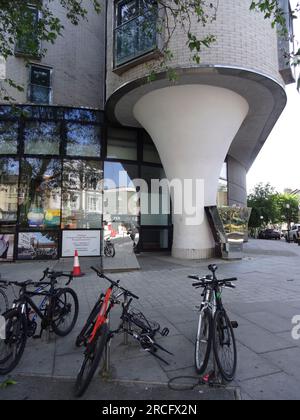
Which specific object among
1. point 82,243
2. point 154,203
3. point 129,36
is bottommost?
point 82,243

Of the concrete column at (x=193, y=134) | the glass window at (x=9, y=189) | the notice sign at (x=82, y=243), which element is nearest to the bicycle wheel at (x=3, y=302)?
the notice sign at (x=82, y=243)

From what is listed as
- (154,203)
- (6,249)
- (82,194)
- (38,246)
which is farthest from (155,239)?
(6,249)

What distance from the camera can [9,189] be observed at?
12531 mm

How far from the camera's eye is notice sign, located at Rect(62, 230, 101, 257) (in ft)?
42.1

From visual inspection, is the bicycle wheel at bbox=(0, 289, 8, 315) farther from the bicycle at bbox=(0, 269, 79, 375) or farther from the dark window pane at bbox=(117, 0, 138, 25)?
the dark window pane at bbox=(117, 0, 138, 25)

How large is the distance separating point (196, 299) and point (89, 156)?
894cm

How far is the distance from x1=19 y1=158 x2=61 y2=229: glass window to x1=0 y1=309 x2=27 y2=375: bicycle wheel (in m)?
9.42

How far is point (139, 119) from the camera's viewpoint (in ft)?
41.6

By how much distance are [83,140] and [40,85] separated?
3391 millimetres

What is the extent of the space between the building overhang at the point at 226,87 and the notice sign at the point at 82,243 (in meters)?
5.00

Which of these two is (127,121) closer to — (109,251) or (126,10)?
(126,10)

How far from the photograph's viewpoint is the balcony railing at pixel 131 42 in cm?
1028

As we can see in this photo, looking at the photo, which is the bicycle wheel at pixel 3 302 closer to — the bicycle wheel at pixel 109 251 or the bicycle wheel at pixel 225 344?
the bicycle wheel at pixel 225 344
